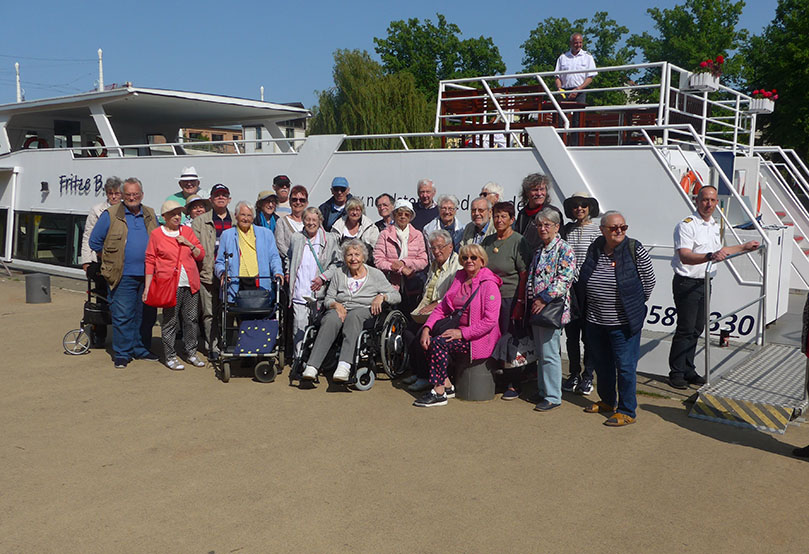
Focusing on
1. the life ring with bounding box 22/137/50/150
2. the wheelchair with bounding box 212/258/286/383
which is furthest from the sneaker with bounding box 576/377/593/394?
the life ring with bounding box 22/137/50/150

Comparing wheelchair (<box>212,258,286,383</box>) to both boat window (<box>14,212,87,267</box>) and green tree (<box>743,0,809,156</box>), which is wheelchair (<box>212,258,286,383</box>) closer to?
boat window (<box>14,212,87,267</box>)

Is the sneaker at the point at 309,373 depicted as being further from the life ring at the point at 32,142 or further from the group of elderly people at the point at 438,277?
the life ring at the point at 32,142

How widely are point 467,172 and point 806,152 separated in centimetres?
2200

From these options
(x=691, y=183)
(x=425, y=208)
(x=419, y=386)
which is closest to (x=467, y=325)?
(x=419, y=386)

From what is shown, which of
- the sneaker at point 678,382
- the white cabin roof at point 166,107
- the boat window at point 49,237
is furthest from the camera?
the boat window at point 49,237

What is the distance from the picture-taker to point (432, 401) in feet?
19.4

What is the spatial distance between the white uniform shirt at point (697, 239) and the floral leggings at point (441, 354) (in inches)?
82.9

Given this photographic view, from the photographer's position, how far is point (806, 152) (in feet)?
83.6

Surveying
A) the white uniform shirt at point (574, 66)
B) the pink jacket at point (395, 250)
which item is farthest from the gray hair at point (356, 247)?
the white uniform shirt at point (574, 66)

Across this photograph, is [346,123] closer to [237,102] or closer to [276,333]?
[237,102]

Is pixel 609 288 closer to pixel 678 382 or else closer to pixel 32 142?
pixel 678 382

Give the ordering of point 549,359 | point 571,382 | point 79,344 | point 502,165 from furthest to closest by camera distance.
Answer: point 502,165 → point 79,344 → point 571,382 → point 549,359

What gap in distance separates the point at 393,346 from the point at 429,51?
44.2 metres

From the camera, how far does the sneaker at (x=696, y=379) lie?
6398 mm
